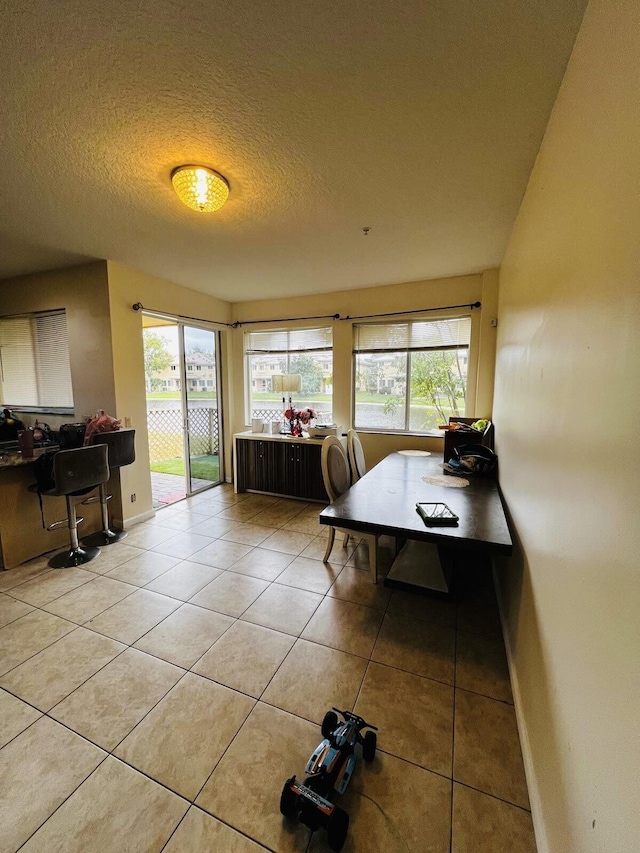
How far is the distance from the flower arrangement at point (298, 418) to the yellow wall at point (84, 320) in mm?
1924

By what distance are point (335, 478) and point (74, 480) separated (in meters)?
2.03

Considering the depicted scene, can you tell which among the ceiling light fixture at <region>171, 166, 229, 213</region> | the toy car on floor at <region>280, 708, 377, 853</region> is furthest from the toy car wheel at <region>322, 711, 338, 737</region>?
the ceiling light fixture at <region>171, 166, 229, 213</region>

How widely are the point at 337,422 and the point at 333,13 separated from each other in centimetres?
353

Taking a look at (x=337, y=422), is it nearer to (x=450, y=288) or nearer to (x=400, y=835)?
(x=450, y=288)

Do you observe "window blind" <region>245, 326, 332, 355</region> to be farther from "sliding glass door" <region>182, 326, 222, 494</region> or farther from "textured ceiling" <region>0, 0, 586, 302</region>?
"textured ceiling" <region>0, 0, 586, 302</region>

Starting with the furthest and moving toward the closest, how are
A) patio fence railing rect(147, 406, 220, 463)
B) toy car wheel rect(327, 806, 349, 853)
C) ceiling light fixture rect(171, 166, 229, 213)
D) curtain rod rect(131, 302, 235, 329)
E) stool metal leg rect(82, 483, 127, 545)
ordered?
patio fence railing rect(147, 406, 220, 463)
curtain rod rect(131, 302, 235, 329)
stool metal leg rect(82, 483, 127, 545)
ceiling light fixture rect(171, 166, 229, 213)
toy car wheel rect(327, 806, 349, 853)

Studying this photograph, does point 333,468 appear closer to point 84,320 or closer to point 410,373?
point 410,373

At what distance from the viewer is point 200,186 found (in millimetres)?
1731

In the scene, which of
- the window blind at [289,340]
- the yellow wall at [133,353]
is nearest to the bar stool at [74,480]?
the yellow wall at [133,353]

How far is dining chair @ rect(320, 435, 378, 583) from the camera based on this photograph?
2.39 metres

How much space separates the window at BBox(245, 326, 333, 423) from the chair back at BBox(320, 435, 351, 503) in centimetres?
171

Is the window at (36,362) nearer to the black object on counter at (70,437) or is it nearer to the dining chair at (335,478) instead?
the black object on counter at (70,437)

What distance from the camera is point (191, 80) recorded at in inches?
47.9

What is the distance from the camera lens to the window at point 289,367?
4367 millimetres
